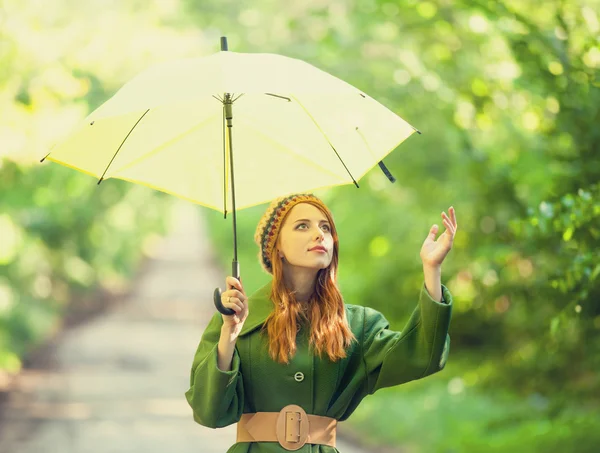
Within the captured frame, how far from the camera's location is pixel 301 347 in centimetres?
395

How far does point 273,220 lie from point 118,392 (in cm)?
1028

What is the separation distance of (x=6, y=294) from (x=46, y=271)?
24.4 ft

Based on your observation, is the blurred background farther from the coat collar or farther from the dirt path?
the coat collar

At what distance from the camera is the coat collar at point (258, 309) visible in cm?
398

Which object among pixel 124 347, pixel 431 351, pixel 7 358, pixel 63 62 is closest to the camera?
pixel 431 351

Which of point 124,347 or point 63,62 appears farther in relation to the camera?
point 124,347


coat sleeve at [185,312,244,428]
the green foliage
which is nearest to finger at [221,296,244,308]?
coat sleeve at [185,312,244,428]

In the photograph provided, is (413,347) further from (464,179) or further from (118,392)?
(118,392)

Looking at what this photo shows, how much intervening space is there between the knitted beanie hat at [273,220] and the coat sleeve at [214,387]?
0.32 metres

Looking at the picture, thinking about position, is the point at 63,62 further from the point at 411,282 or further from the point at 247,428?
the point at 247,428

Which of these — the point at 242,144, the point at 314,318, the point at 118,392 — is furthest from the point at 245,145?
the point at 118,392

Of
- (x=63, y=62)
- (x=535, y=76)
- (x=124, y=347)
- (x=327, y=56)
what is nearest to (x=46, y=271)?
(x=124, y=347)

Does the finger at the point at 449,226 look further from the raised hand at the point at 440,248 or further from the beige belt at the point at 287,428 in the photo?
the beige belt at the point at 287,428

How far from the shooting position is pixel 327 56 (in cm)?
959
